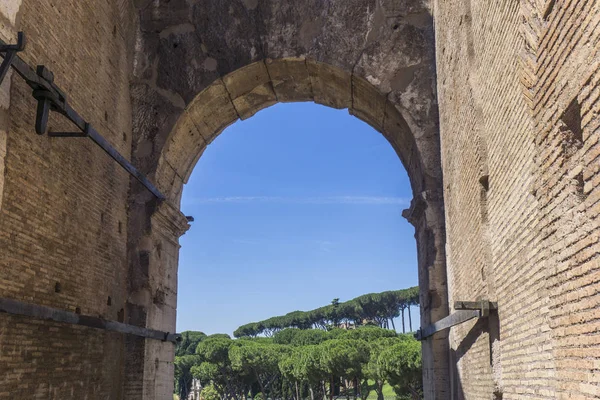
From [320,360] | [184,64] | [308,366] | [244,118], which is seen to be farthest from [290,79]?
[308,366]

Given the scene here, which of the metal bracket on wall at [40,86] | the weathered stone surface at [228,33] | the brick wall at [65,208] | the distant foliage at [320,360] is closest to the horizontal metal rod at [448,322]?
the brick wall at [65,208]

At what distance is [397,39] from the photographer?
8.66 metres

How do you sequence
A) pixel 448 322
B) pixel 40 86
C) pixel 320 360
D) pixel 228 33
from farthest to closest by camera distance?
pixel 320 360 < pixel 228 33 < pixel 448 322 < pixel 40 86

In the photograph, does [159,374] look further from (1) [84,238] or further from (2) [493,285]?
(2) [493,285]

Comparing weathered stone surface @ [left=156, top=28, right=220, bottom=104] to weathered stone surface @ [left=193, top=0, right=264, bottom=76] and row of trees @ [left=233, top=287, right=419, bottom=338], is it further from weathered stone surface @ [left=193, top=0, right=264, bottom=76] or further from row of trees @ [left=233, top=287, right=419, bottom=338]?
row of trees @ [left=233, top=287, right=419, bottom=338]

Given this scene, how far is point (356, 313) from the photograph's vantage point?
2299 inches

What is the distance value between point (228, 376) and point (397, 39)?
35073mm

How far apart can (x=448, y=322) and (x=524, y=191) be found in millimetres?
2704

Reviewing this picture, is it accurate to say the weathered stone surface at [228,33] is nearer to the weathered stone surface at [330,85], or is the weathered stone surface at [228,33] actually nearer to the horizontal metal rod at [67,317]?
the weathered stone surface at [330,85]

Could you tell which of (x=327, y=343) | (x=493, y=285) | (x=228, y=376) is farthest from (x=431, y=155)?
(x=228, y=376)

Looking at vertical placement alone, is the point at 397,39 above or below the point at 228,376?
above

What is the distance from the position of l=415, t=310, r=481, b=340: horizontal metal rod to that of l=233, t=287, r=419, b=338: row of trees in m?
45.3

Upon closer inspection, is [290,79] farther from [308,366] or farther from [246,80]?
[308,366]

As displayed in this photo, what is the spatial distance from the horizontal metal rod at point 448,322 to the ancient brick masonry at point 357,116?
0.43ft
